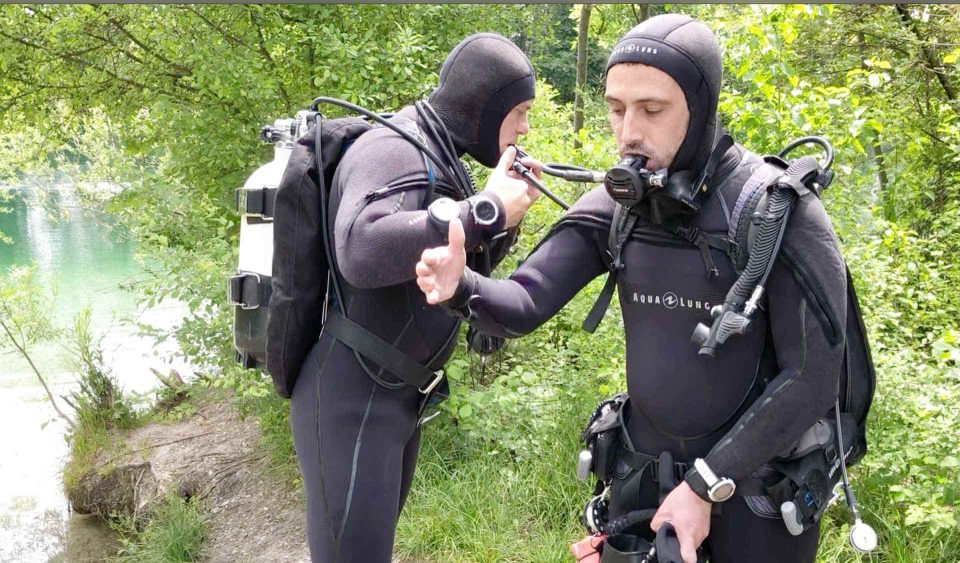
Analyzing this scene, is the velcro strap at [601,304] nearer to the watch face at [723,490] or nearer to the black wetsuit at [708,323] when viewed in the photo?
the black wetsuit at [708,323]

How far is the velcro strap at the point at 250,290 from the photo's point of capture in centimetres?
233

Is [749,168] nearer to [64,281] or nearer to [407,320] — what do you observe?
[407,320]

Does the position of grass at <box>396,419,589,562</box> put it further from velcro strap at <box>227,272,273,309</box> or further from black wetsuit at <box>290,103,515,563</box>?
velcro strap at <box>227,272,273,309</box>

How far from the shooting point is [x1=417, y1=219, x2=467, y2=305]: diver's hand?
1604 millimetres

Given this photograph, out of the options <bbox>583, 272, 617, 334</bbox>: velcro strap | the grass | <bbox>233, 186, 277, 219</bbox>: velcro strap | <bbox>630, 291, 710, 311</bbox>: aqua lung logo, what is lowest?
the grass

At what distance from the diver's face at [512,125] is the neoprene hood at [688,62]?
0.53 meters

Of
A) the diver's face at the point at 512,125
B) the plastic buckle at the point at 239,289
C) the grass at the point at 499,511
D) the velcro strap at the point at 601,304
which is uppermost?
the diver's face at the point at 512,125

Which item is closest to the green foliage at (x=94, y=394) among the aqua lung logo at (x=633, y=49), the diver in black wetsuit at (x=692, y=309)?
the diver in black wetsuit at (x=692, y=309)

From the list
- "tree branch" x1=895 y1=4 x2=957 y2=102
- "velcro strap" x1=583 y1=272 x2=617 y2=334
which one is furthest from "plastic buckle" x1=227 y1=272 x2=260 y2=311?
"tree branch" x1=895 y1=4 x2=957 y2=102

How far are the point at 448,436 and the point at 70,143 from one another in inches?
261

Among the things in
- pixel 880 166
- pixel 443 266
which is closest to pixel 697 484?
pixel 443 266

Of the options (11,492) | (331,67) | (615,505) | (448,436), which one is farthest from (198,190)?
(615,505)

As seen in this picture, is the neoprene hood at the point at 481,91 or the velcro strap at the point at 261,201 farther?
the velcro strap at the point at 261,201

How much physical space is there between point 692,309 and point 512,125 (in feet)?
2.63
